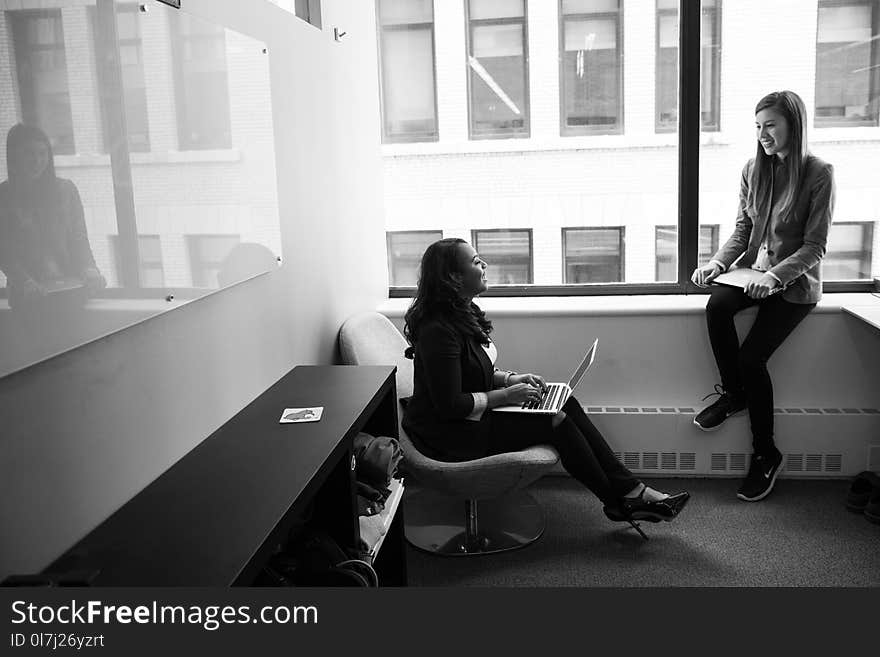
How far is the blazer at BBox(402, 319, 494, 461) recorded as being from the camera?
2.79 m

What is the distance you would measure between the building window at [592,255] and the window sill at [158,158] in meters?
2.07

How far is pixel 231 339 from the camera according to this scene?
Result: 2.31 metres

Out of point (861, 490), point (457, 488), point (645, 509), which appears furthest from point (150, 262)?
point (861, 490)

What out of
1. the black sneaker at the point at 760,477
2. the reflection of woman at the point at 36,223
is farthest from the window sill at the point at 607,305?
the reflection of woman at the point at 36,223

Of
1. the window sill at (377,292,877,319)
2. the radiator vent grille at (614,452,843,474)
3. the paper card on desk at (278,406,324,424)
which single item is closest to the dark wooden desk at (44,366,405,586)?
the paper card on desk at (278,406,324,424)

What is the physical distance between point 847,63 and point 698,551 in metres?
2.20

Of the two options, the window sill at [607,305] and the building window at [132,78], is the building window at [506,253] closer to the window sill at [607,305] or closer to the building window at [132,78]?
the window sill at [607,305]

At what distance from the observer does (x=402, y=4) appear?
156 inches

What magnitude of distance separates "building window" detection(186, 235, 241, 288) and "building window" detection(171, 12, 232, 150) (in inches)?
8.5

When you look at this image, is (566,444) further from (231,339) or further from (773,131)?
(773,131)

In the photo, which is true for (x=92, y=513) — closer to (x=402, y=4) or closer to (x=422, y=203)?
(x=422, y=203)

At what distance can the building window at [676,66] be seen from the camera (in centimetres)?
381

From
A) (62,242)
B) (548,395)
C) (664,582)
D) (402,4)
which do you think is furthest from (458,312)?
(402,4)

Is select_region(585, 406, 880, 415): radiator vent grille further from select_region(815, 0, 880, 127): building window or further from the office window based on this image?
the office window
